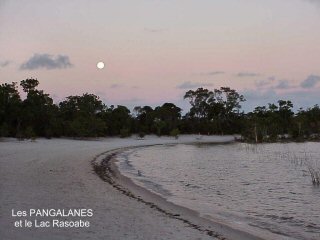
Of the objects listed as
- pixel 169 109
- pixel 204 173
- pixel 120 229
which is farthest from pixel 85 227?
pixel 169 109

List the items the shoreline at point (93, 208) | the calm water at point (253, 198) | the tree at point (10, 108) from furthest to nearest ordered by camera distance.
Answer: the tree at point (10, 108), the calm water at point (253, 198), the shoreline at point (93, 208)

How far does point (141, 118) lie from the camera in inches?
4360

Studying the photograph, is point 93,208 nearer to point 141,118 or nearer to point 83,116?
point 83,116

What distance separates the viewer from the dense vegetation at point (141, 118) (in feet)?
224

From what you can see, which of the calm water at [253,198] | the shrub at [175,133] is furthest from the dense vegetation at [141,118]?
the calm water at [253,198]

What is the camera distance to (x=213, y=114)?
427ft

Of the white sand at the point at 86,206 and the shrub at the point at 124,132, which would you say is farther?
the shrub at the point at 124,132

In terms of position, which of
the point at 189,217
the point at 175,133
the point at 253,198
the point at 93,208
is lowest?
the point at 253,198

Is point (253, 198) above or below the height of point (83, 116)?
below

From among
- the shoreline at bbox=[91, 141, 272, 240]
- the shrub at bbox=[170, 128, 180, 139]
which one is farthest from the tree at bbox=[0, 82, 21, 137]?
the shoreline at bbox=[91, 141, 272, 240]

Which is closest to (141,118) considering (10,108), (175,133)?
(175,133)

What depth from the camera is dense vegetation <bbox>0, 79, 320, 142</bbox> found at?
68.2 meters

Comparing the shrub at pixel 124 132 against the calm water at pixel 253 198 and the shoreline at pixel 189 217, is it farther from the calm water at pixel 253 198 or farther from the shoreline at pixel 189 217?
the shoreline at pixel 189 217

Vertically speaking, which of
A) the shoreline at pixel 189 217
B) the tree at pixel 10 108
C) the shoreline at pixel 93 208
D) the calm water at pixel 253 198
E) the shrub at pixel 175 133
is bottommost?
the calm water at pixel 253 198
